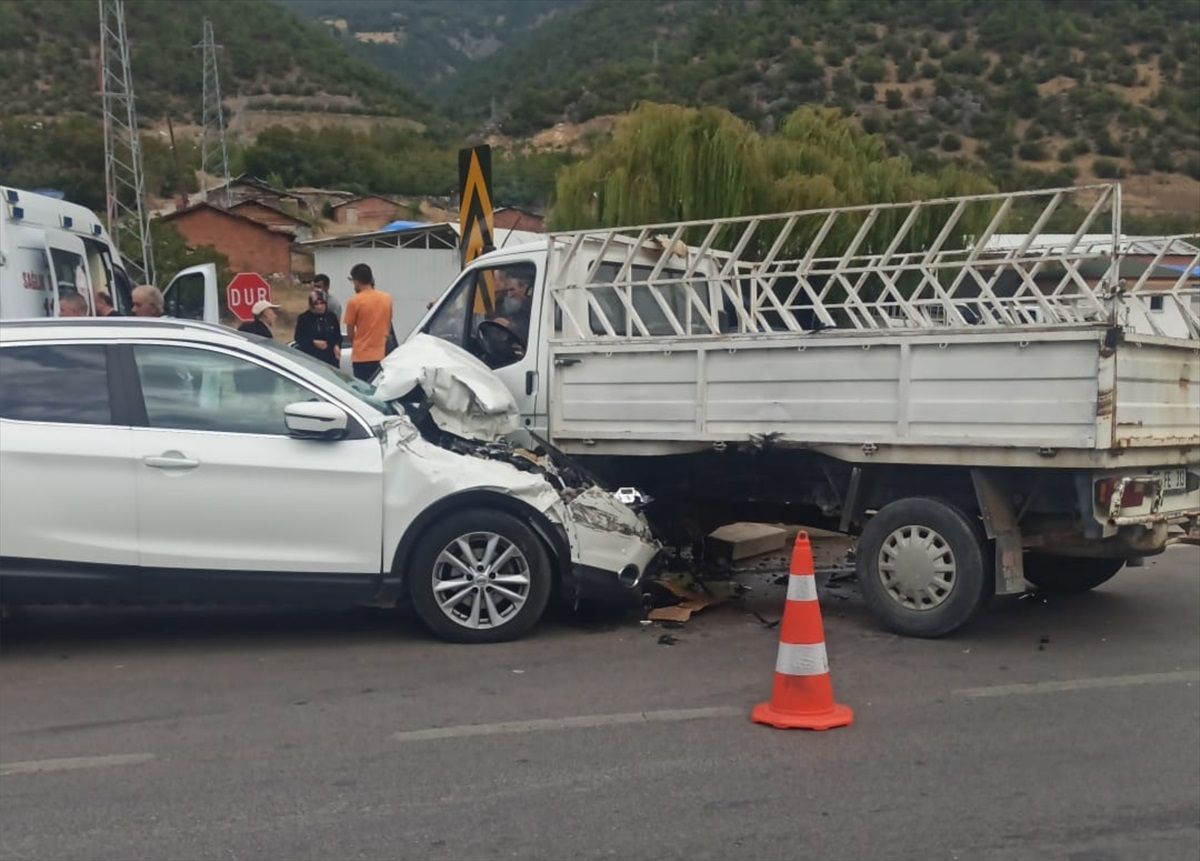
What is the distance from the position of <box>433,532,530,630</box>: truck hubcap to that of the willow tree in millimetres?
11052

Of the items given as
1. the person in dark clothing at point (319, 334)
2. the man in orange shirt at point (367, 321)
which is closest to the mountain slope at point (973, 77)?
the person in dark clothing at point (319, 334)

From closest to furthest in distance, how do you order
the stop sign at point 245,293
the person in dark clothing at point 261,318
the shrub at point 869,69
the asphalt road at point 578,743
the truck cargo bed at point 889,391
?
the asphalt road at point 578,743 → the truck cargo bed at point 889,391 → the person in dark clothing at point 261,318 → the stop sign at point 245,293 → the shrub at point 869,69

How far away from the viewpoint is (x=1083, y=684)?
255 inches

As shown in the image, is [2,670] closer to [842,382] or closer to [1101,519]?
[842,382]

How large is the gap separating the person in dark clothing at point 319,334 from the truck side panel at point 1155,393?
26.5ft

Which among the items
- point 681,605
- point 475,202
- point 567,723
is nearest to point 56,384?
point 567,723

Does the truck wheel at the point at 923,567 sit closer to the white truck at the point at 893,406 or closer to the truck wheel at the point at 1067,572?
the white truck at the point at 893,406

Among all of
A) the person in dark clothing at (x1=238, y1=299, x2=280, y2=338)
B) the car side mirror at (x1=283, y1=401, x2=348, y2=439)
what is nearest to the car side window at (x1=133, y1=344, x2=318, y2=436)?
the car side mirror at (x1=283, y1=401, x2=348, y2=439)

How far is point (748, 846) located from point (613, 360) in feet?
13.4

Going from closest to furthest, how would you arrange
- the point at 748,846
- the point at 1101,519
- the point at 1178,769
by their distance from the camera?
the point at 748,846
the point at 1178,769
the point at 1101,519

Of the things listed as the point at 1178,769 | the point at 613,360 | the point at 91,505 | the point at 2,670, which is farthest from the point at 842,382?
the point at 2,670

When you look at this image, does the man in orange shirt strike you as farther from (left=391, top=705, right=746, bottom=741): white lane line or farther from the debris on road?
(left=391, top=705, right=746, bottom=741): white lane line

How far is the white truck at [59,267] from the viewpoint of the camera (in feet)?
35.9

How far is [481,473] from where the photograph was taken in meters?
7.04
